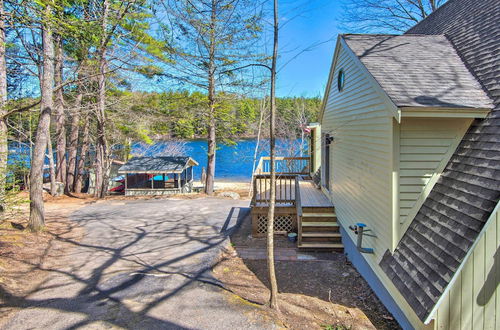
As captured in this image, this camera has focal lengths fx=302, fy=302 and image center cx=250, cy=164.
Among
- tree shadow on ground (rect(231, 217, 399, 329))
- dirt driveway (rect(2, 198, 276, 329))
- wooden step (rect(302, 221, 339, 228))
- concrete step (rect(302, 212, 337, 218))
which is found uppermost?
concrete step (rect(302, 212, 337, 218))

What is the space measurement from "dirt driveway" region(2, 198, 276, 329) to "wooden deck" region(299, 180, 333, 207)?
2504 millimetres

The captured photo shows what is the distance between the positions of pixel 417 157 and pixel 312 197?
5.20m

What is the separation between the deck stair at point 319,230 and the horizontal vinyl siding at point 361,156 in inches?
14.6

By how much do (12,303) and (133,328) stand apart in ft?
6.91

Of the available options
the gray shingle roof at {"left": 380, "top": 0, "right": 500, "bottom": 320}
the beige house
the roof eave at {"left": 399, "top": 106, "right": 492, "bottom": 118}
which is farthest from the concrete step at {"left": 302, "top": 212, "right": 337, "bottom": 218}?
the roof eave at {"left": 399, "top": 106, "right": 492, "bottom": 118}

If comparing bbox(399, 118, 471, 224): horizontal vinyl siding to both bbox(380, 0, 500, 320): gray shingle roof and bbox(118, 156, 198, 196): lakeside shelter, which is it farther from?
bbox(118, 156, 198, 196): lakeside shelter

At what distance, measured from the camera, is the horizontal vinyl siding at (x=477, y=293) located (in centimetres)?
300

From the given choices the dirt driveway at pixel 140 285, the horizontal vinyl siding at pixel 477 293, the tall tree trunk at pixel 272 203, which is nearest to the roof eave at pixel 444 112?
the horizontal vinyl siding at pixel 477 293

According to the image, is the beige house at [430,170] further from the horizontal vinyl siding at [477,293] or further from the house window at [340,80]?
the house window at [340,80]

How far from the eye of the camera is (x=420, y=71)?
4.93 meters

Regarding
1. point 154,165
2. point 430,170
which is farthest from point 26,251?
point 154,165

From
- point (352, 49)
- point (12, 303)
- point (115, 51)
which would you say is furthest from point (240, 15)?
→ point (115, 51)

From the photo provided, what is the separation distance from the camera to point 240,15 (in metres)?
5.41

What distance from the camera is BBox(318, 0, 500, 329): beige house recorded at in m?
3.12
